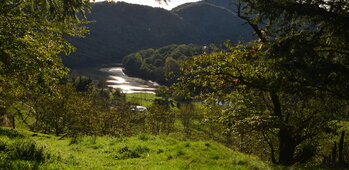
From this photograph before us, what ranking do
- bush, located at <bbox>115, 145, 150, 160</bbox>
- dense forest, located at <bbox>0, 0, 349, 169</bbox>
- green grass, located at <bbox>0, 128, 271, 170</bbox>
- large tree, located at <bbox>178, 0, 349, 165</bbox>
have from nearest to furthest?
green grass, located at <bbox>0, 128, 271, 170</bbox> < large tree, located at <bbox>178, 0, 349, 165</bbox> < dense forest, located at <bbox>0, 0, 349, 169</bbox> < bush, located at <bbox>115, 145, 150, 160</bbox>

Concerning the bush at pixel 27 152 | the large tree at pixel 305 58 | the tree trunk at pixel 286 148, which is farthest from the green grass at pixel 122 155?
the tree trunk at pixel 286 148

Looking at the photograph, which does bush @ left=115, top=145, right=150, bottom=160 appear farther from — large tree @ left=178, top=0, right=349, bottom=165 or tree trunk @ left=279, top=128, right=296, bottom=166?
tree trunk @ left=279, top=128, right=296, bottom=166

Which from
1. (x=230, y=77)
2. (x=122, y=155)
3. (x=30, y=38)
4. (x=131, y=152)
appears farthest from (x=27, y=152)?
(x=230, y=77)

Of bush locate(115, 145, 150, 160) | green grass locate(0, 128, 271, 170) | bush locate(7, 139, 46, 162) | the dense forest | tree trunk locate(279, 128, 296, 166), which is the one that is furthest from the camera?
tree trunk locate(279, 128, 296, 166)

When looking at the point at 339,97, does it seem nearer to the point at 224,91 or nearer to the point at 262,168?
the point at 262,168

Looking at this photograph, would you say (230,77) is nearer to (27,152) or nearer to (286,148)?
(286,148)

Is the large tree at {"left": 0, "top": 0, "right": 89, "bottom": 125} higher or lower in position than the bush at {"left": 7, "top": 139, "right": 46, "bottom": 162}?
higher

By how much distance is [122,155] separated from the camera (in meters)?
13.6

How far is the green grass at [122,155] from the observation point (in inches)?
355

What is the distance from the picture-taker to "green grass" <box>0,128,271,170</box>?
9018 mm

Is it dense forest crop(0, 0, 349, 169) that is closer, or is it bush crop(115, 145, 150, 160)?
dense forest crop(0, 0, 349, 169)

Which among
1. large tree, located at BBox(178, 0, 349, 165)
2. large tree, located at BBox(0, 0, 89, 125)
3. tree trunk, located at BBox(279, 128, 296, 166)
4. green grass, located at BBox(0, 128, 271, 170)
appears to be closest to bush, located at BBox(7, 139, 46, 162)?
green grass, located at BBox(0, 128, 271, 170)

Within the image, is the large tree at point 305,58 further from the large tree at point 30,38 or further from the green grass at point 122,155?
the large tree at point 30,38

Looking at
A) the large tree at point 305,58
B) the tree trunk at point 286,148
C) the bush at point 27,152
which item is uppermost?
the large tree at point 305,58
